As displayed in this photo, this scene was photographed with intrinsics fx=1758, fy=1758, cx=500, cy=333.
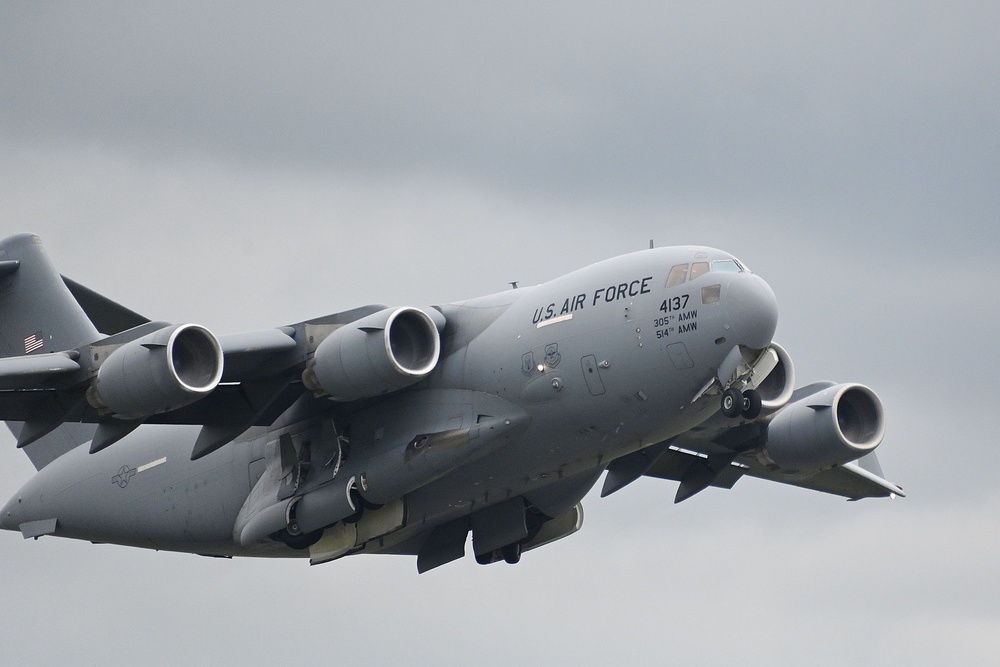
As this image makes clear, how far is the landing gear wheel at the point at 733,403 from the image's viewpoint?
2152 cm

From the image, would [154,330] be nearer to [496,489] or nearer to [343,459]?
[343,459]

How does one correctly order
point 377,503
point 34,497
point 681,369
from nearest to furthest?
point 681,369 → point 377,503 → point 34,497

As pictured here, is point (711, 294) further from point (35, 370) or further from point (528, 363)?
point (35, 370)

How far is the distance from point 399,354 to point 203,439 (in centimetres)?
318

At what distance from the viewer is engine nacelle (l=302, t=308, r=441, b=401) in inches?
870

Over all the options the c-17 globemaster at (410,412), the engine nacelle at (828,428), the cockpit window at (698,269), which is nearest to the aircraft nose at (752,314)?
the c-17 globemaster at (410,412)

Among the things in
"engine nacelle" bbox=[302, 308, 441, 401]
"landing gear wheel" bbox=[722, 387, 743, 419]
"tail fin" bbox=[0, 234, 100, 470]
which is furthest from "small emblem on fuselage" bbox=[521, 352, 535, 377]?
"tail fin" bbox=[0, 234, 100, 470]

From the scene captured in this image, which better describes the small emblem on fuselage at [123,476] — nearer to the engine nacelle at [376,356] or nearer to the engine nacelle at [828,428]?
the engine nacelle at [376,356]

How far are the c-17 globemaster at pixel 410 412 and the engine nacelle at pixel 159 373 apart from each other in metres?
0.03

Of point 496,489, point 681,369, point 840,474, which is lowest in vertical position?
point 840,474

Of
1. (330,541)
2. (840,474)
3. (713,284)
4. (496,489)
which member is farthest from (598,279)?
(840,474)

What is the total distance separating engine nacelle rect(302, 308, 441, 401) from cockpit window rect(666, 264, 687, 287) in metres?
3.10

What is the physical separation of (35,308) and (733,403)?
37.2 ft

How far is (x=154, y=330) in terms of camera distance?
2186 cm
